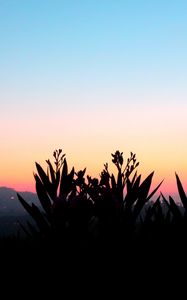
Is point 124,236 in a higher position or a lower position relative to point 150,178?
lower

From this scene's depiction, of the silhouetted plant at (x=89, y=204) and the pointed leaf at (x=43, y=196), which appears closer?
the silhouetted plant at (x=89, y=204)

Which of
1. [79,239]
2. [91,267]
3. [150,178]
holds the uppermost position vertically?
[150,178]

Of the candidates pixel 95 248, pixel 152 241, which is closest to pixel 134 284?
pixel 152 241

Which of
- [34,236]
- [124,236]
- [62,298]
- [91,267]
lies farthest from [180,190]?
[34,236]

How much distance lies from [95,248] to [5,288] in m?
0.95

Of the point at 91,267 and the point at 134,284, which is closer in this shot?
the point at 134,284

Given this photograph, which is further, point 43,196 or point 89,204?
point 43,196

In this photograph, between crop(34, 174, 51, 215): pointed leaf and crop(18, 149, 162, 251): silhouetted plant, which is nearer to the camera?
crop(18, 149, 162, 251): silhouetted plant

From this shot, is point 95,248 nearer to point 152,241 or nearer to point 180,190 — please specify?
point 152,241

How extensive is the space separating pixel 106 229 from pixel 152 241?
46 cm

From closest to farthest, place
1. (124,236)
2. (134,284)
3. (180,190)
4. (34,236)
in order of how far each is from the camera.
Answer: (134,284) < (124,236) < (180,190) < (34,236)

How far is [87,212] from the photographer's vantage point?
11.2 ft

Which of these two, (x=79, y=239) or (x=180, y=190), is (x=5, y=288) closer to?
(x=79, y=239)

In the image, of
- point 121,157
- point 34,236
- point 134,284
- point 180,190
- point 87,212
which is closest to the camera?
point 134,284
